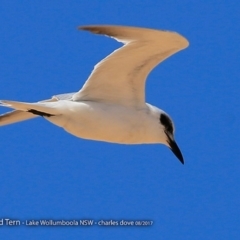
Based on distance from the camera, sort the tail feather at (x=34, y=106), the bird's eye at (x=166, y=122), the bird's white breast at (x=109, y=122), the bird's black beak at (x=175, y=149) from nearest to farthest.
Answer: the tail feather at (x=34, y=106) → the bird's white breast at (x=109, y=122) → the bird's eye at (x=166, y=122) → the bird's black beak at (x=175, y=149)

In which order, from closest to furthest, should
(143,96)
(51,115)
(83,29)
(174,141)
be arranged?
1. (83,29)
2. (51,115)
3. (143,96)
4. (174,141)

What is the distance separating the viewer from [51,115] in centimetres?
918

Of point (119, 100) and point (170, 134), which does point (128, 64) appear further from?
point (170, 134)

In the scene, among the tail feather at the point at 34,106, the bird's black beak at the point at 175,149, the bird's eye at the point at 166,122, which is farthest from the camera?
the bird's black beak at the point at 175,149

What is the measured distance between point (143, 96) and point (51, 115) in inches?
48.4

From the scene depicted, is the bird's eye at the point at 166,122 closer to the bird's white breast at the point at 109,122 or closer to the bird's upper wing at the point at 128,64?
the bird's white breast at the point at 109,122

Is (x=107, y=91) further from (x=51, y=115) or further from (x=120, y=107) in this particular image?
(x=51, y=115)

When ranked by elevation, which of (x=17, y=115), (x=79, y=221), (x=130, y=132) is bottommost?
(x=79, y=221)

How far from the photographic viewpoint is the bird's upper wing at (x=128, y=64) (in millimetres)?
8906

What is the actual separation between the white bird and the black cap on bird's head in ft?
0.05

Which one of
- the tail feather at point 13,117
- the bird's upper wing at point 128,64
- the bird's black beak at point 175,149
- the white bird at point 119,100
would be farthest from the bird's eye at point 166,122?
the tail feather at point 13,117

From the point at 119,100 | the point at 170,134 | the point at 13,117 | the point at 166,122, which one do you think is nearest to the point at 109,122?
the point at 119,100

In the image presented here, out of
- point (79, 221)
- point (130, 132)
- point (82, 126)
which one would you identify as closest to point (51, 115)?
point (82, 126)

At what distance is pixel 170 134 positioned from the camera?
1029cm
